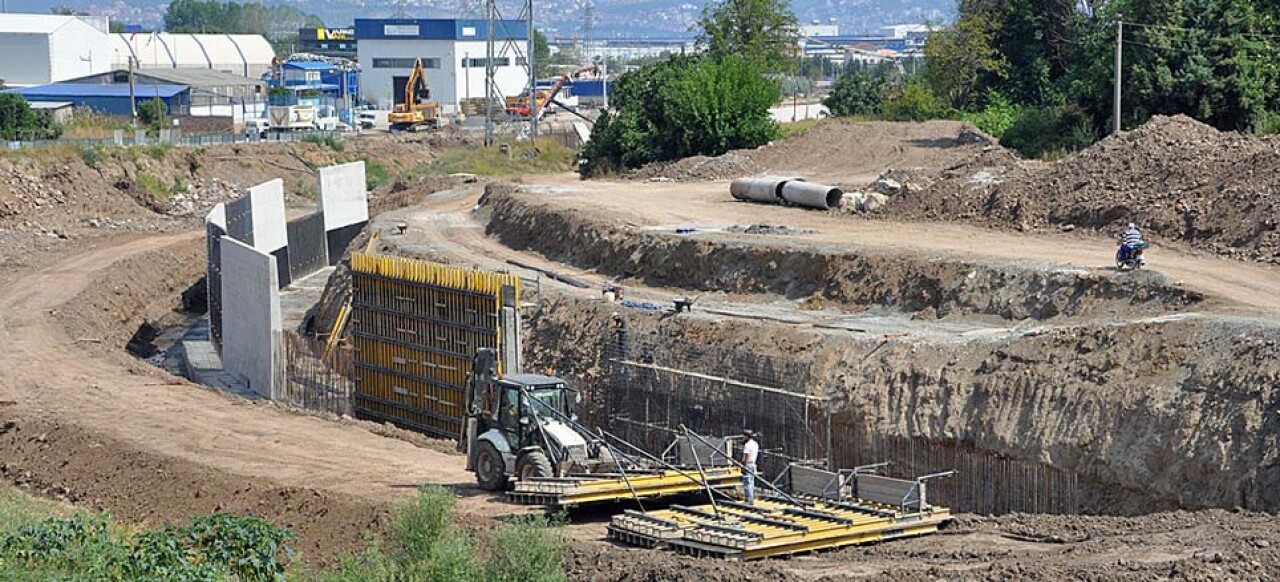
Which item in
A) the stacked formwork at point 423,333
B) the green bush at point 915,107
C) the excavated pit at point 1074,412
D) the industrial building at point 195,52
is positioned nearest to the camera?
the excavated pit at point 1074,412

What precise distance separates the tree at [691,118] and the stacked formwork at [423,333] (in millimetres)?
26053

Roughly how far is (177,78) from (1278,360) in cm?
10798

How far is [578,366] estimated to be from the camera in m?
34.3

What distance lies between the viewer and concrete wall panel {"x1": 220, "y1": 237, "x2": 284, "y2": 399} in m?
37.8

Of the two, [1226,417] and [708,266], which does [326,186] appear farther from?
[1226,417]

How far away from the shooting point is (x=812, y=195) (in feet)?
151

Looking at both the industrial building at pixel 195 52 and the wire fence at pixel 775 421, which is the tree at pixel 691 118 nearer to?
the wire fence at pixel 775 421

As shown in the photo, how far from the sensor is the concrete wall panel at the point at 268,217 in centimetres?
4988

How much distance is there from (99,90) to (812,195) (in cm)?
7741

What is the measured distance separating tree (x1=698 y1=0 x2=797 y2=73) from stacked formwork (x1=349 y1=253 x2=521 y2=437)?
50138 mm

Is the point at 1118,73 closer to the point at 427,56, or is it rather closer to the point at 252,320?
the point at 252,320

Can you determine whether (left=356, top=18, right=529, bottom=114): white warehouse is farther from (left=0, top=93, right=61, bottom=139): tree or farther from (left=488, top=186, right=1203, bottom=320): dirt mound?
(left=488, top=186, right=1203, bottom=320): dirt mound

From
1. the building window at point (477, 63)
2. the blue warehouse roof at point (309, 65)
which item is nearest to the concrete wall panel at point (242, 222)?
the building window at point (477, 63)

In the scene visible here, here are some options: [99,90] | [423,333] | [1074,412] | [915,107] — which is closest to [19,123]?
[99,90]
